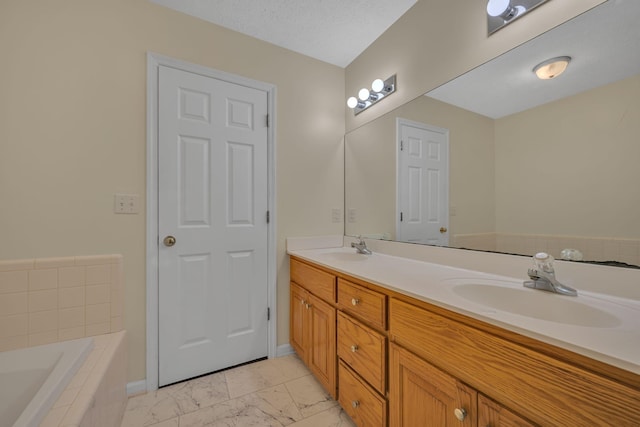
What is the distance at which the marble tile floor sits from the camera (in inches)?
50.9

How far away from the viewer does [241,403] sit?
4.65 feet

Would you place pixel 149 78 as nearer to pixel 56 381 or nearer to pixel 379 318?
pixel 56 381

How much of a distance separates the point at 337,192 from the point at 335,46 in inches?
45.1

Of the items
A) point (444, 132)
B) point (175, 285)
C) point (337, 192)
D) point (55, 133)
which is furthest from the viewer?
point (337, 192)

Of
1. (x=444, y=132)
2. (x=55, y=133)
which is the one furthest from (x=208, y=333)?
(x=444, y=132)

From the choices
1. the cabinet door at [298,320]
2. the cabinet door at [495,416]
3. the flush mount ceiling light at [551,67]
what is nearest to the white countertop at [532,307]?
the cabinet door at [495,416]

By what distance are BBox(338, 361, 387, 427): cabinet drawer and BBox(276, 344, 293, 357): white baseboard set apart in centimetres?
74

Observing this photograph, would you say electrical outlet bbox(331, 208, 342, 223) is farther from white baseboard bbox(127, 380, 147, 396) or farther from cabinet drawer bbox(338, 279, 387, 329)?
white baseboard bbox(127, 380, 147, 396)

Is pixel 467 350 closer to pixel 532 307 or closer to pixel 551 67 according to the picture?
pixel 532 307

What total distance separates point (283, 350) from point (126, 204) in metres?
1.48

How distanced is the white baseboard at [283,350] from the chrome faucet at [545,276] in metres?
1.64

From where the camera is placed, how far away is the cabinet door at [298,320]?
66.7 inches

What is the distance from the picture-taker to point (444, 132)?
146cm

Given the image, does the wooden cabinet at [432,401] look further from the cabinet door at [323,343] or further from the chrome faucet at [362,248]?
the chrome faucet at [362,248]
